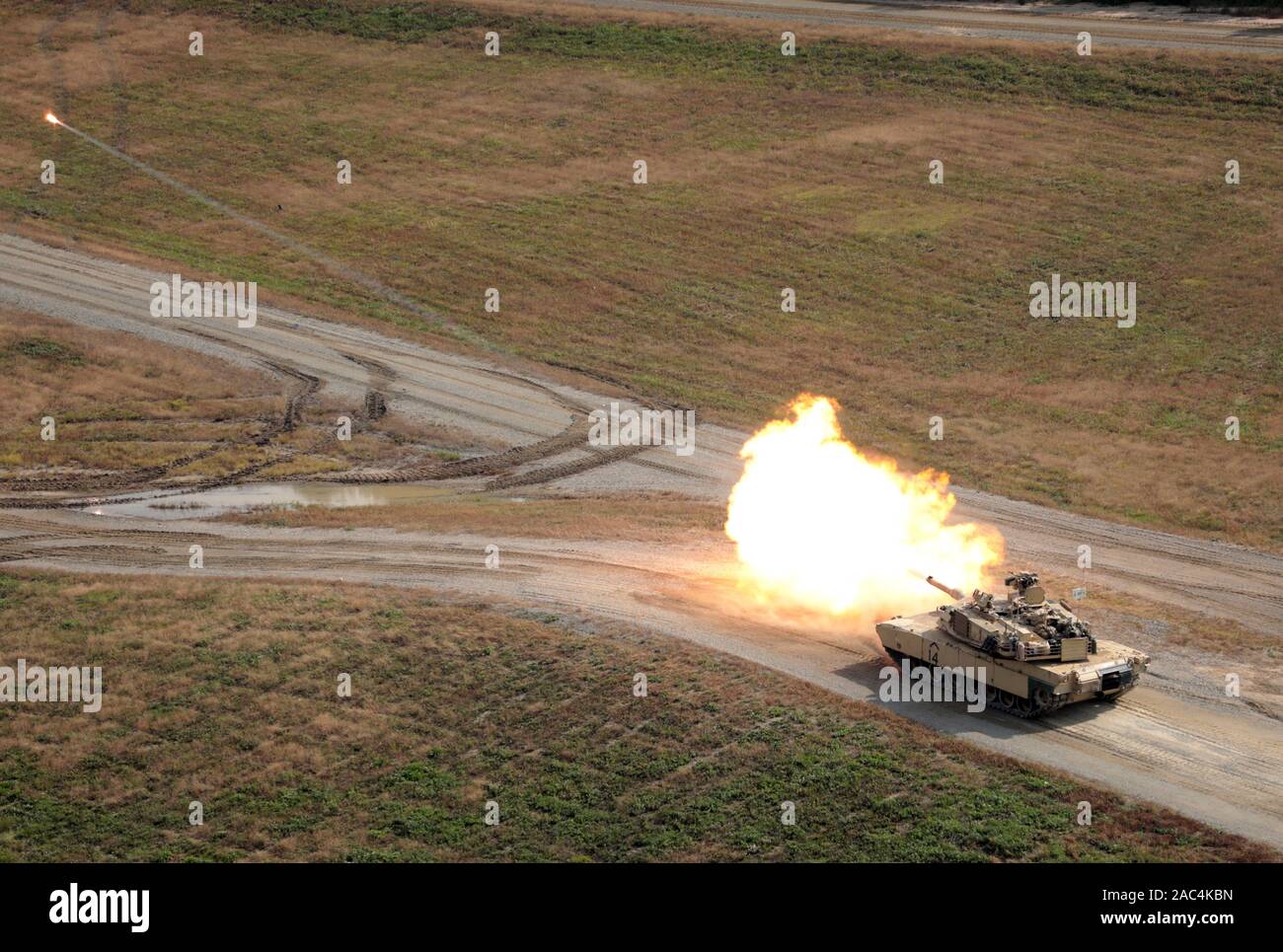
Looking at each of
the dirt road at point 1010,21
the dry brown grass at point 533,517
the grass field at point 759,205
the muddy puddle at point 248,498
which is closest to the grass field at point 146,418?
the muddy puddle at point 248,498

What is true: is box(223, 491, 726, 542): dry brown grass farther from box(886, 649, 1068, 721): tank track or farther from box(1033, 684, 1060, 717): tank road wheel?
box(1033, 684, 1060, 717): tank road wheel

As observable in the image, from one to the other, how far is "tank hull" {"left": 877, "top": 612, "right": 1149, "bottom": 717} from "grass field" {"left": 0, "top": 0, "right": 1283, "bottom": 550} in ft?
50.4

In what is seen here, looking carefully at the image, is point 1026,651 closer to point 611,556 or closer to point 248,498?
point 611,556

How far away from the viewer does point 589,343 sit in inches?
2628

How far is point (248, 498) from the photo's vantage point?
53.1 m

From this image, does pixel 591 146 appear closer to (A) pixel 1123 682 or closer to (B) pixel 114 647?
(B) pixel 114 647

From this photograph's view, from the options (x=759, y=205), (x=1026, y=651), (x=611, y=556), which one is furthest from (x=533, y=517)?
(x=759, y=205)

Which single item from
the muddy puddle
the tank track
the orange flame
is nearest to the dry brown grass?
the muddy puddle

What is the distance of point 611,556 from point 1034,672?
16.2 metres

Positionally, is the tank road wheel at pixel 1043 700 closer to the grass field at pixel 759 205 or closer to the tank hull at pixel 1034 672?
the tank hull at pixel 1034 672

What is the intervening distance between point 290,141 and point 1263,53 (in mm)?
58166

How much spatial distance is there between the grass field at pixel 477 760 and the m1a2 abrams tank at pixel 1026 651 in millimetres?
2439

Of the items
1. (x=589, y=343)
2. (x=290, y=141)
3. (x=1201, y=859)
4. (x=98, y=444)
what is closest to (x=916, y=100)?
(x=589, y=343)

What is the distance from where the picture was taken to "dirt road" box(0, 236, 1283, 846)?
109 ft
